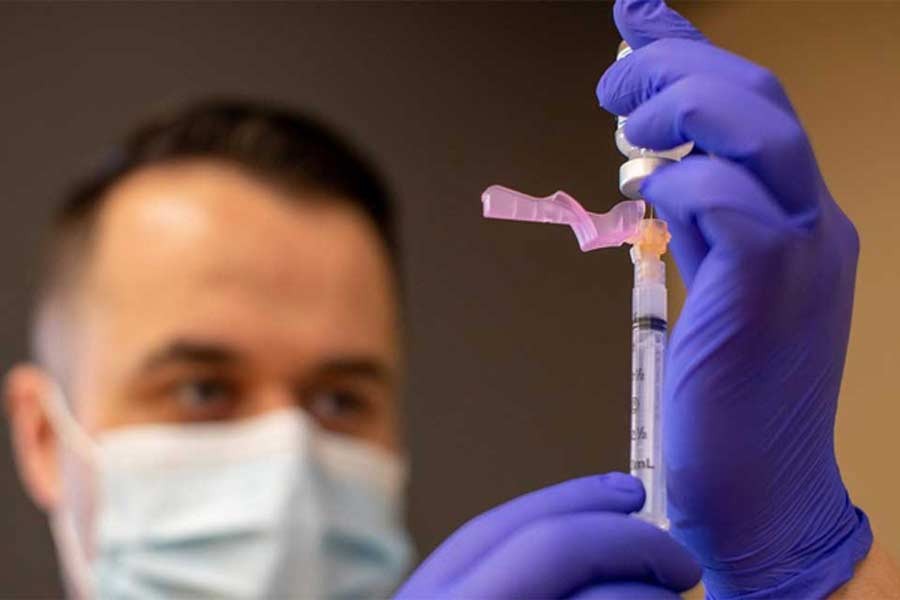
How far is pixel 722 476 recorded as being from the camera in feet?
2.92

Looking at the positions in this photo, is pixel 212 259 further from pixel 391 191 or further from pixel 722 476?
pixel 722 476

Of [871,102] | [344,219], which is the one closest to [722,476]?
[344,219]

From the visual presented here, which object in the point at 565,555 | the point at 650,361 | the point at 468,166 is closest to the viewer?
the point at 565,555

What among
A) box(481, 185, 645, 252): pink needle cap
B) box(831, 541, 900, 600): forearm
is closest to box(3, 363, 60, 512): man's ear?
box(481, 185, 645, 252): pink needle cap

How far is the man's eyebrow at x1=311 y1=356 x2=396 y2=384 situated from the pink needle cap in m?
0.16

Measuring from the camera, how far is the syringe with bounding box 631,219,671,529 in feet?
2.79

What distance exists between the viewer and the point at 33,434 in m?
0.79

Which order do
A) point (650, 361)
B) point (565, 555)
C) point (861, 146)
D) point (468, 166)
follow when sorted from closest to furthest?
point (565, 555) < point (650, 361) < point (468, 166) < point (861, 146)

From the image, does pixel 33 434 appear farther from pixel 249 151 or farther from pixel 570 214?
pixel 570 214

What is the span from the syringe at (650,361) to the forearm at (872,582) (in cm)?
23

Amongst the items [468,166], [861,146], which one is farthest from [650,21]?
[861,146]

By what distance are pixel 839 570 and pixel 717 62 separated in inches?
19.4

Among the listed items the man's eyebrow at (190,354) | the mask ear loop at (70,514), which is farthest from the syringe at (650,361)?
the mask ear loop at (70,514)

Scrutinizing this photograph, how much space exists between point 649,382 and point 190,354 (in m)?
0.39
